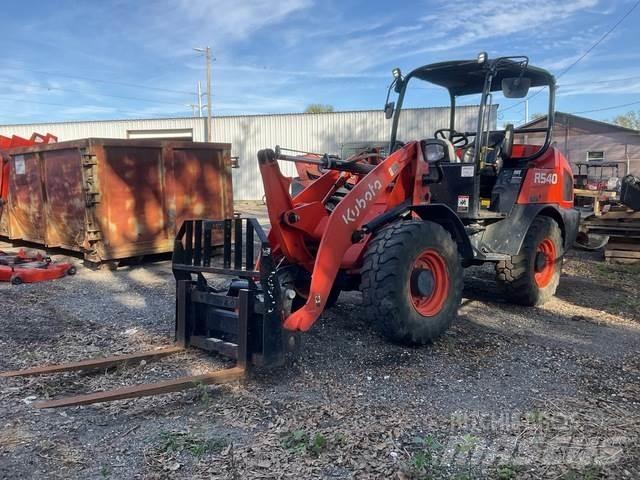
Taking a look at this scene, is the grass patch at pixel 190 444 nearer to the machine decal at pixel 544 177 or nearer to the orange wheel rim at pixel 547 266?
the machine decal at pixel 544 177

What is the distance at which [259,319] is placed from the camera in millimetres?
4285

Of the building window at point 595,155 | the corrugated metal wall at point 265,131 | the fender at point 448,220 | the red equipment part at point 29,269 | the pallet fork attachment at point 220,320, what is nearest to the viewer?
the pallet fork attachment at point 220,320

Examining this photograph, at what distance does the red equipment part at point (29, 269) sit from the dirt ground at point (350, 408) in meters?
1.99

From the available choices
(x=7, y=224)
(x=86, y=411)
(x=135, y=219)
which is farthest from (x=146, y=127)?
(x=86, y=411)

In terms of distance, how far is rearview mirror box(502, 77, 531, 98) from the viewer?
596 centimetres

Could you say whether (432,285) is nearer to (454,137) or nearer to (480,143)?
(480,143)

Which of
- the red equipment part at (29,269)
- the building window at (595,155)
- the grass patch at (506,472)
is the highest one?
the building window at (595,155)

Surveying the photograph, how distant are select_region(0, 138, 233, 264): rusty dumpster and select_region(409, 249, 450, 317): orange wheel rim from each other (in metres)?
5.75

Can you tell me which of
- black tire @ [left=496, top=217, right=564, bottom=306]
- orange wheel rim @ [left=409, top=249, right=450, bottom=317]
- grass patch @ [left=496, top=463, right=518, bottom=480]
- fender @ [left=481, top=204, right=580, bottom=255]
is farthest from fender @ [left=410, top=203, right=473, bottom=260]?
grass patch @ [left=496, top=463, right=518, bottom=480]

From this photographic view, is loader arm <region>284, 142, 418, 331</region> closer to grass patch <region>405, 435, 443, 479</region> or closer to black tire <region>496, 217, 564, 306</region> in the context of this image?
grass patch <region>405, 435, 443, 479</region>

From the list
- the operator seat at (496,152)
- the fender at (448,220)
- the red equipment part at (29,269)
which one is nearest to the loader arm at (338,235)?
the fender at (448,220)

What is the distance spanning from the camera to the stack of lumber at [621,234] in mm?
10055

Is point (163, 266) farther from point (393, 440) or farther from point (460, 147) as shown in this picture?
point (393, 440)

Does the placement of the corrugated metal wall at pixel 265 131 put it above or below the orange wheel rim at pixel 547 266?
above
